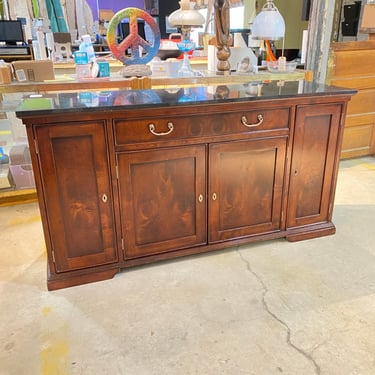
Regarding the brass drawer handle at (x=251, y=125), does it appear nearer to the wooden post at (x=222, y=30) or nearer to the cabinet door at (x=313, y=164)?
the cabinet door at (x=313, y=164)

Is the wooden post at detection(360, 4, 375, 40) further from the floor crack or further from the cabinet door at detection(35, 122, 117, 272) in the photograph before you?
the cabinet door at detection(35, 122, 117, 272)

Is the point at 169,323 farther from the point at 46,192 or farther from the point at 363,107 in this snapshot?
the point at 363,107

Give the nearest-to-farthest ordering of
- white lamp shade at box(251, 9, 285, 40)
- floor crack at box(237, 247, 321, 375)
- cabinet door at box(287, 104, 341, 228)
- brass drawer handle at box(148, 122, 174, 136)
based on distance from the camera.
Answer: floor crack at box(237, 247, 321, 375) < brass drawer handle at box(148, 122, 174, 136) < cabinet door at box(287, 104, 341, 228) < white lamp shade at box(251, 9, 285, 40)

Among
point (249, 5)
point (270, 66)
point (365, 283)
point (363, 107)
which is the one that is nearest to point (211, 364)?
point (365, 283)

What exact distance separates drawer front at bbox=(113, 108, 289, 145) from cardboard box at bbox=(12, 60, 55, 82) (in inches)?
56.5

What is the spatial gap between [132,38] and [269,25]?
109 centimetres

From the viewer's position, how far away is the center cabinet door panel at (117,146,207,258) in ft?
6.31

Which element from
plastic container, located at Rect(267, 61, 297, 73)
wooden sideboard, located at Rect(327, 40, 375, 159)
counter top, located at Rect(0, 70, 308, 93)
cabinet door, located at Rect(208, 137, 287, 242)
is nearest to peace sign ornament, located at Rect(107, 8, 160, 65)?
counter top, located at Rect(0, 70, 308, 93)

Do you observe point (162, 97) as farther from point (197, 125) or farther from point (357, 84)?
point (357, 84)

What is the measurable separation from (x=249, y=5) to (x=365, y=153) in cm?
358

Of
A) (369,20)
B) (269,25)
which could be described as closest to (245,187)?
(269,25)

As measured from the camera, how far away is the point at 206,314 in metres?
1.77

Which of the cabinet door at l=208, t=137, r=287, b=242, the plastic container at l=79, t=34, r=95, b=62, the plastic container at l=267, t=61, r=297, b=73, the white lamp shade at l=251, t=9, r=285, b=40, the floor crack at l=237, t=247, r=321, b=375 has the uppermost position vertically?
the white lamp shade at l=251, t=9, r=285, b=40

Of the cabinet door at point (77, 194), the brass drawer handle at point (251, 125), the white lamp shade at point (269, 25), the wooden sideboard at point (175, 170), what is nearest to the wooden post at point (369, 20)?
the white lamp shade at point (269, 25)
